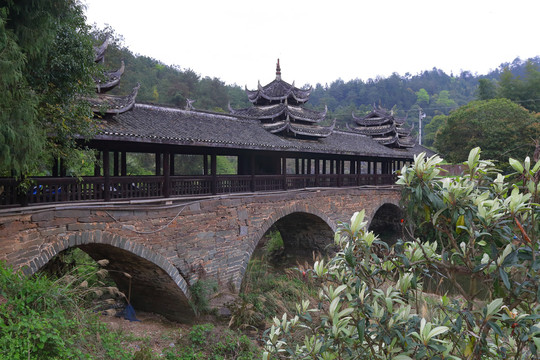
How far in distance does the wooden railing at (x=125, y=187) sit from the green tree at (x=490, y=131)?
1606cm

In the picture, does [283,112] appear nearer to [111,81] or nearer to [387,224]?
[111,81]

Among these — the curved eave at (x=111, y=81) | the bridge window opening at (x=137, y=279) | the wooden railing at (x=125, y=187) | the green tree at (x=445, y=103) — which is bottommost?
the bridge window opening at (x=137, y=279)

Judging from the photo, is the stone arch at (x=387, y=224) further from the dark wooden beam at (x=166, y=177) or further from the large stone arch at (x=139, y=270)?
the dark wooden beam at (x=166, y=177)

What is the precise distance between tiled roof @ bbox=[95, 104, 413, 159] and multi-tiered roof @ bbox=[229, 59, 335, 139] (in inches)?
15.5

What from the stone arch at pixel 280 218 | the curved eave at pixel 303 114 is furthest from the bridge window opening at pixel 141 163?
the stone arch at pixel 280 218

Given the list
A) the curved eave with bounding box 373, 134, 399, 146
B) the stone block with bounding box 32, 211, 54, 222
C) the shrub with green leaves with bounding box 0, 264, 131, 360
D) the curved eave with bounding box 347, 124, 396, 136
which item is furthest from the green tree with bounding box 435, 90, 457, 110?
the shrub with green leaves with bounding box 0, 264, 131, 360

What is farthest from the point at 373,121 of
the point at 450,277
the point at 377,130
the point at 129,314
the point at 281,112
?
the point at 450,277

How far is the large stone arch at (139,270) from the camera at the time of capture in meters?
9.19

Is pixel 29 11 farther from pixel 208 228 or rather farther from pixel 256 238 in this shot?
pixel 256 238

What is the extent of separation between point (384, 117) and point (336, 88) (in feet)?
262

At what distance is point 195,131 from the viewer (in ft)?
41.8

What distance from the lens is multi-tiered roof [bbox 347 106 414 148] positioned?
87.0 feet

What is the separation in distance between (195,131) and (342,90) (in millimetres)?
95591

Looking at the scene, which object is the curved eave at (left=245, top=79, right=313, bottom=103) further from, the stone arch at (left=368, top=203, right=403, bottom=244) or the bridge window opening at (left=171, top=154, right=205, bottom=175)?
the bridge window opening at (left=171, top=154, right=205, bottom=175)
